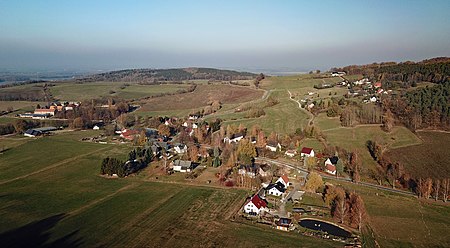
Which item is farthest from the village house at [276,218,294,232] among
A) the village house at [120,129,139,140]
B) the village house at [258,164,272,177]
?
the village house at [120,129,139,140]

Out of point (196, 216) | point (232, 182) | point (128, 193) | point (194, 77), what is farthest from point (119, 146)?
point (194, 77)

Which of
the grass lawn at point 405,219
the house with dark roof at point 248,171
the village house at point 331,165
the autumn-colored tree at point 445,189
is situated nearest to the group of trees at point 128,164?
the house with dark roof at point 248,171

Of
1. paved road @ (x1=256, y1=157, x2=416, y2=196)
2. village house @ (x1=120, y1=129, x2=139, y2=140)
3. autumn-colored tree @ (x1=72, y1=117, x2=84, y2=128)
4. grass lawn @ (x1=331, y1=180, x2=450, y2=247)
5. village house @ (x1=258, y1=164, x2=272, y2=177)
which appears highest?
autumn-colored tree @ (x1=72, y1=117, x2=84, y2=128)

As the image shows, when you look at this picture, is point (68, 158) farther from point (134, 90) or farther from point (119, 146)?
point (134, 90)

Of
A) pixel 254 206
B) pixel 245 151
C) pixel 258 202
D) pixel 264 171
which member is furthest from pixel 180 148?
pixel 254 206

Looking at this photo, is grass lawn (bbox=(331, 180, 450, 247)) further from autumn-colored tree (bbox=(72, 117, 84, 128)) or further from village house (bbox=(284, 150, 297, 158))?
autumn-colored tree (bbox=(72, 117, 84, 128))

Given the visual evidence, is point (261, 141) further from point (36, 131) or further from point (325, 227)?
point (36, 131)
